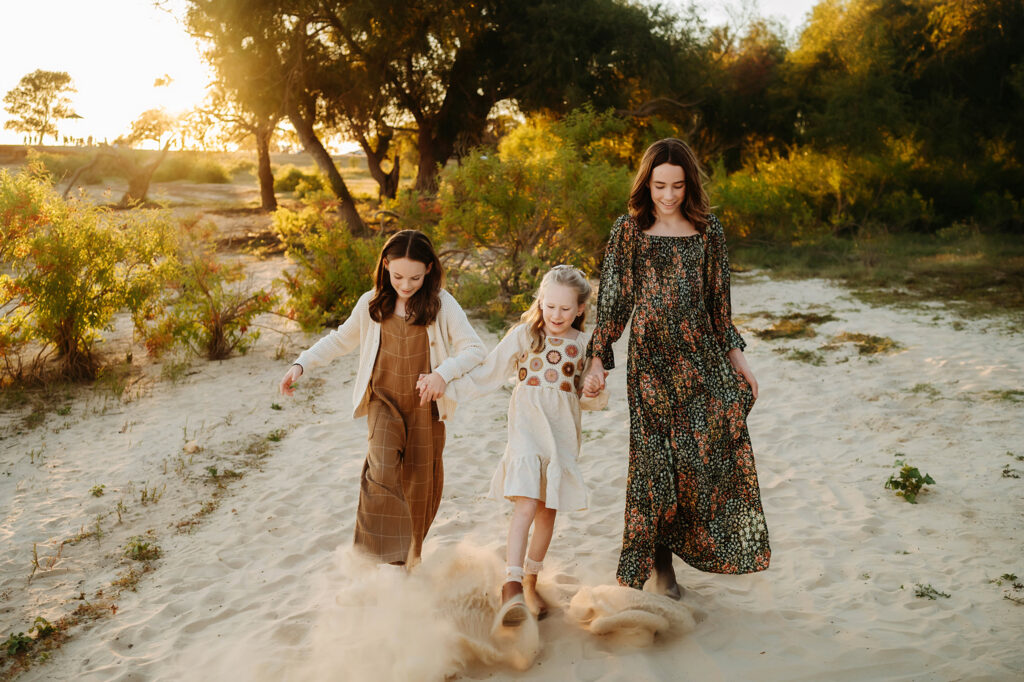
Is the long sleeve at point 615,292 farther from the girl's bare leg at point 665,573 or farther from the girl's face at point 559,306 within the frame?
the girl's bare leg at point 665,573

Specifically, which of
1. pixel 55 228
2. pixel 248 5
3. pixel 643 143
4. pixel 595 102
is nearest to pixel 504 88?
pixel 595 102

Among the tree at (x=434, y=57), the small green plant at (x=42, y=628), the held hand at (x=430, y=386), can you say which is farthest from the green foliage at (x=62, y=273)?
the tree at (x=434, y=57)

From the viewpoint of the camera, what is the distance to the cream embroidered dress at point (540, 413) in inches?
128

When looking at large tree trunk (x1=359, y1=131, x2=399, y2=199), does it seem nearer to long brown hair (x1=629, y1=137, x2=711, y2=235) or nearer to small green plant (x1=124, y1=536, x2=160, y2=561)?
small green plant (x1=124, y1=536, x2=160, y2=561)

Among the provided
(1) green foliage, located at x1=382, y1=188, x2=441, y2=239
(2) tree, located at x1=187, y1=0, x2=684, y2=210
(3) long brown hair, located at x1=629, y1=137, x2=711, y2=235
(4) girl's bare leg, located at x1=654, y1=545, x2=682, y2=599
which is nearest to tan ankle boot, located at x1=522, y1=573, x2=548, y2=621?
(4) girl's bare leg, located at x1=654, y1=545, x2=682, y2=599

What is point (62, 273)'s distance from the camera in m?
7.34

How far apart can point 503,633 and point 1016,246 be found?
1511 centimetres

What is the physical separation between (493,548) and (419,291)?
155cm

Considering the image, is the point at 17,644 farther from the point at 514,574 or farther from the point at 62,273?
the point at 62,273

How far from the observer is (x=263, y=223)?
714 inches

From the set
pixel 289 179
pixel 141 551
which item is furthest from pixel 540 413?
pixel 289 179

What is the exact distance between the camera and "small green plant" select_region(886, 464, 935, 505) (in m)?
4.66

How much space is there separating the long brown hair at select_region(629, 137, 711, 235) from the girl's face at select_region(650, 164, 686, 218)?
0.02 metres

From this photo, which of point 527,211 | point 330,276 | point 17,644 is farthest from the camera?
point 527,211
